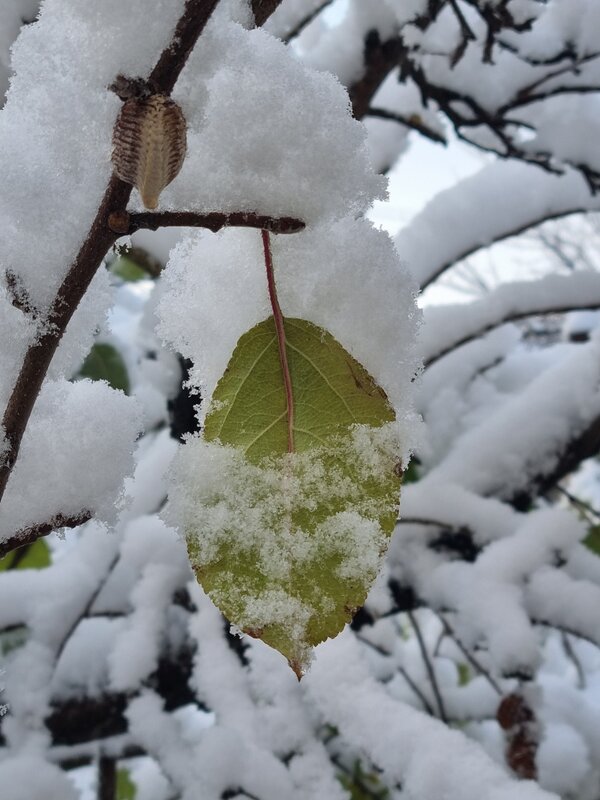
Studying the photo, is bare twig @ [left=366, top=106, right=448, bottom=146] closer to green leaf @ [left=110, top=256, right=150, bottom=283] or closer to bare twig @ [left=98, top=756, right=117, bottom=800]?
green leaf @ [left=110, top=256, right=150, bottom=283]

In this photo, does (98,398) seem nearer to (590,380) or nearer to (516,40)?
(590,380)

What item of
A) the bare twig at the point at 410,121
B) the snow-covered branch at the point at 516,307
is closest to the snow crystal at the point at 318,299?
the snow-covered branch at the point at 516,307

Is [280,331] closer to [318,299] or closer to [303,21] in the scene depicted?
[318,299]

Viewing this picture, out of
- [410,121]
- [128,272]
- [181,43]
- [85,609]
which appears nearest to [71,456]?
[181,43]

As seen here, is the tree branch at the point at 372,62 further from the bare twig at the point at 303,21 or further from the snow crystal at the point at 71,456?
the snow crystal at the point at 71,456

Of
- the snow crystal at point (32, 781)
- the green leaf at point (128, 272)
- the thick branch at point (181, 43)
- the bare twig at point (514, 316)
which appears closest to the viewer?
the thick branch at point (181, 43)

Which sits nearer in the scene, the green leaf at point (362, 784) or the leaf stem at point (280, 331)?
the leaf stem at point (280, 331)

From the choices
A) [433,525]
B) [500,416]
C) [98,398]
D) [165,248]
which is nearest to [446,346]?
[500,416]
